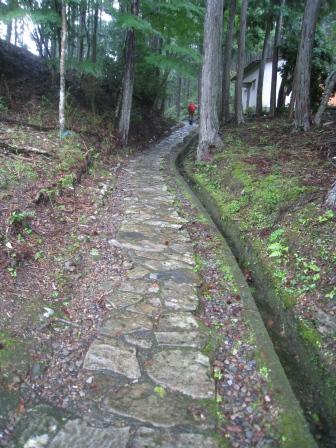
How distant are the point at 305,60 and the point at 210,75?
293 cm

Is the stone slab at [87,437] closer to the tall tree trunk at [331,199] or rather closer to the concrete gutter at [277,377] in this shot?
the concrete gutter at [277,377]

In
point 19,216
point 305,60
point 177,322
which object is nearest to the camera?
point 177,322

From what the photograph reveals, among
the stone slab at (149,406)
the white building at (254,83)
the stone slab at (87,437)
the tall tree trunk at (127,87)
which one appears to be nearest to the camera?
the stone slab at (87,437)

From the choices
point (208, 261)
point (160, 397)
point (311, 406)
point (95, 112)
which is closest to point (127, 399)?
point (160, 397)

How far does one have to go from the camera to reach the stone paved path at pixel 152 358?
8.49 feet

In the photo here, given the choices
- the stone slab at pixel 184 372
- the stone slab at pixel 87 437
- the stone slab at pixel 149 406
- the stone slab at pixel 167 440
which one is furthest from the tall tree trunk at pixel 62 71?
the stone slab at pixel 167 440

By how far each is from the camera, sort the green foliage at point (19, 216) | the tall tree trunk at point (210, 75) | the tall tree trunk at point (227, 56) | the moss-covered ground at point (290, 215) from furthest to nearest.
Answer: the tall tree trunk at point (227, 56) → the tall tree trunk at point (210, 75) → the green foliage at point (19, 216) → the moss-covered ground at point (290, 215)

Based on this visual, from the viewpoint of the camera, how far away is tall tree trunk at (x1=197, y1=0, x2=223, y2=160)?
9.96m

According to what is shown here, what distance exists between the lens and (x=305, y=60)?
1078 centimetres

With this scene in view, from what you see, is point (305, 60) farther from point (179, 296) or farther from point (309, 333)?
point (309, 333)

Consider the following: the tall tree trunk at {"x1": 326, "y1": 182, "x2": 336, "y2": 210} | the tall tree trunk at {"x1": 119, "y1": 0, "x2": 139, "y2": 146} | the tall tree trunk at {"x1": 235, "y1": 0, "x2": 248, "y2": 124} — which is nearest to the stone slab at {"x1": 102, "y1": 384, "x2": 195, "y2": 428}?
the tall tree trunk at {"x1": 326, "y1": 182, "x2": 336, "y2": 210}

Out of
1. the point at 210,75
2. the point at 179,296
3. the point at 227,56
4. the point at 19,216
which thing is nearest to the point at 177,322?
the point at 179,296

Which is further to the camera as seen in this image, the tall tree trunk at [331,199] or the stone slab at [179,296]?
the tall tree trunk at [331,199]

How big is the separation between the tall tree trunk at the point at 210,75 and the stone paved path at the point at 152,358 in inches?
237
